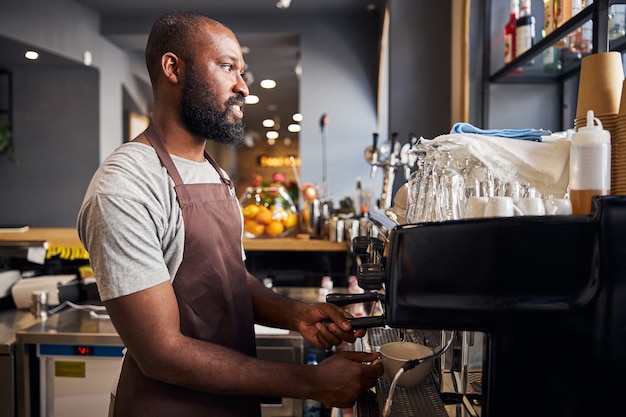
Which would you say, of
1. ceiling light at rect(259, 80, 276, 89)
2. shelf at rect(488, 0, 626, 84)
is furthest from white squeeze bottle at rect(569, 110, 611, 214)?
ceiling light at rect(259, 80, 276, 89)

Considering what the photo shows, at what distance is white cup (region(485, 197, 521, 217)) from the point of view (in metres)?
0.76

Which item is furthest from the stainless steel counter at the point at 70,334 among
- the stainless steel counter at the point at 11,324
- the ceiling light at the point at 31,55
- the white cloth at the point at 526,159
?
the ceiling light at the point at 31,55

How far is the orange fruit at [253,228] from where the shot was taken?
3.02 metres

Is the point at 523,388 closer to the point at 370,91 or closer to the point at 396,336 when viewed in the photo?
the point at 396,336

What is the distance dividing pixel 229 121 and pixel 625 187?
2.84 ft

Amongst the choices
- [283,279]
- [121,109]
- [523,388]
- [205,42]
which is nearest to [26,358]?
[283,279]

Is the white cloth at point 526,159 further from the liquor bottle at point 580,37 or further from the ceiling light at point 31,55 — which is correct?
the ceiling light at point 31,55

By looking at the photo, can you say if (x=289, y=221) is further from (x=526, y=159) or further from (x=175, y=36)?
(x=526, y=159)

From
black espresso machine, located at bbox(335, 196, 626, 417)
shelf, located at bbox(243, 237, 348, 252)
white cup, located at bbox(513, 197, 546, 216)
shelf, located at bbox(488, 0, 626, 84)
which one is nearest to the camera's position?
black espresso machine, located at bbox(335, 196, 626, 417)

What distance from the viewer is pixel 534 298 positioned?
0.68m

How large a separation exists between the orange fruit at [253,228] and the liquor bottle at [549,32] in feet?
5.48

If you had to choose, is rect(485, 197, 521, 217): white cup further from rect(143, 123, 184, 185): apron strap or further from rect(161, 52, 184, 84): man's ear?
rect(161, 52, 184, 84): man's ear

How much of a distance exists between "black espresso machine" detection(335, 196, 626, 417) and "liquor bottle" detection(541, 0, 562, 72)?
1445mm

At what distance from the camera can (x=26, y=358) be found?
228 cm
